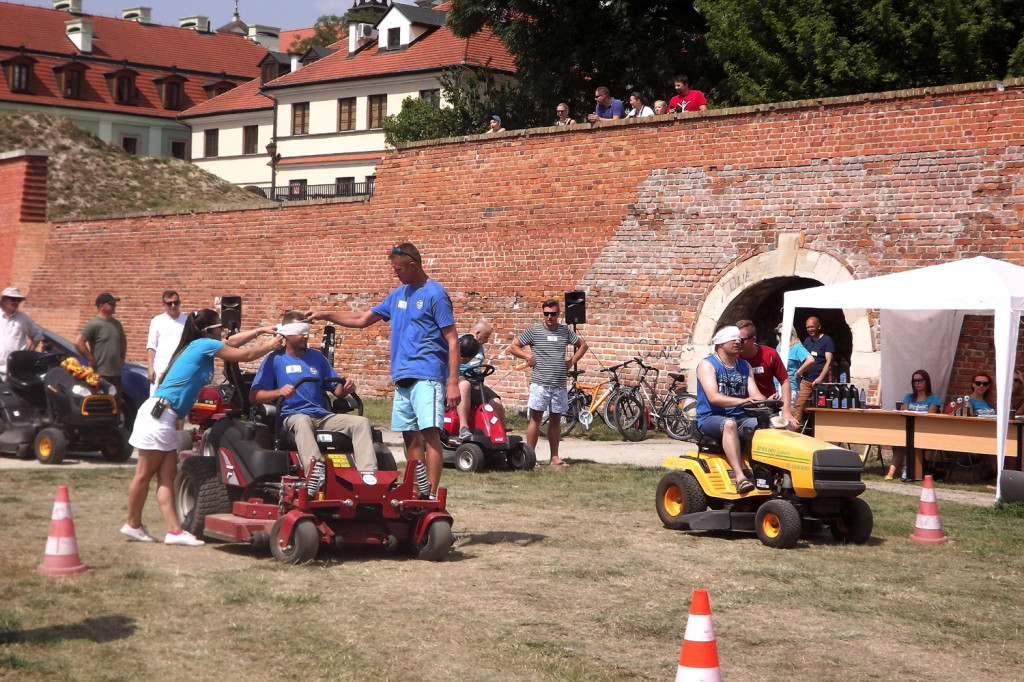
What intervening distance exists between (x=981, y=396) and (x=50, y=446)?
10150mm

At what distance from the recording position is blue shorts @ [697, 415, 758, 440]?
8828 millimetres

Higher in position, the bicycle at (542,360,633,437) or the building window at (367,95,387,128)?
the building window at (367,95,387,128)

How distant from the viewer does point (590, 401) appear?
17703 mm

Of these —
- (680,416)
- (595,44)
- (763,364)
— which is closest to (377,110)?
(595,44)

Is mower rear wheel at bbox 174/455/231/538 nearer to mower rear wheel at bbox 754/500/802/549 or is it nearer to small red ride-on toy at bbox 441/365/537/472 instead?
mower rear wheel at bbox 754/500/802/549

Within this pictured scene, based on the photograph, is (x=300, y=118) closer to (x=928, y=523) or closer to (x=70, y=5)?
(x=70, y=5)

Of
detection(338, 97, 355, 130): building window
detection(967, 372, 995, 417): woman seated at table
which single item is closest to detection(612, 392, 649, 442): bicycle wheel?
detection(967, 372, 995, 417): woman seated at table

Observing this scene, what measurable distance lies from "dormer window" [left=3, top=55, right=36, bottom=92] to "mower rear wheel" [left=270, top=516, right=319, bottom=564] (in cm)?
6006

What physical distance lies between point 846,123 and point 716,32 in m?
11.8

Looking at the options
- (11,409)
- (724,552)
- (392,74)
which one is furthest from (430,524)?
(392,74)

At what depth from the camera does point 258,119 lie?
60.2 meters

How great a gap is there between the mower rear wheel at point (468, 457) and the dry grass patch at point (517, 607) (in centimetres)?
305

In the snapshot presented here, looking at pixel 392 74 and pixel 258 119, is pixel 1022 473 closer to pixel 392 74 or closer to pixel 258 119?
pixel 392 74

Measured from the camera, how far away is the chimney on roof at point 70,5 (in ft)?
224
